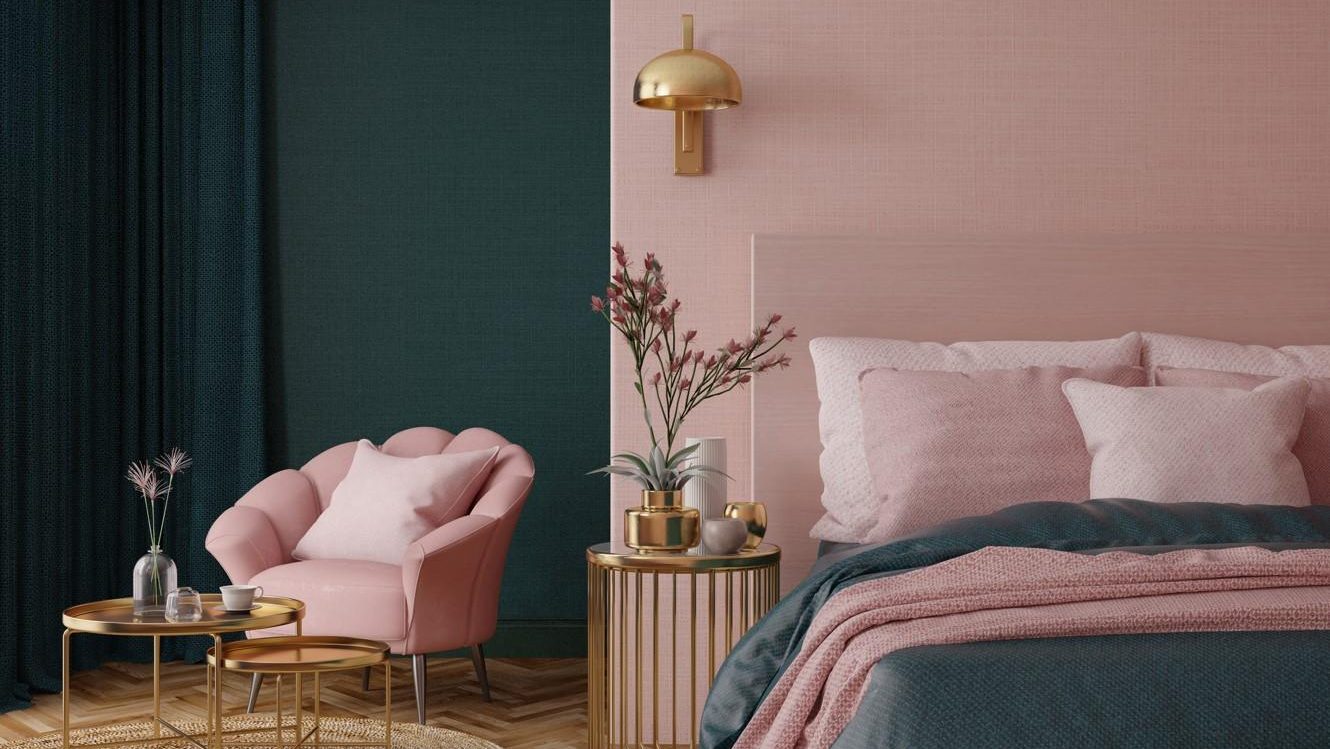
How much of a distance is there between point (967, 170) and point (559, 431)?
1902 mm

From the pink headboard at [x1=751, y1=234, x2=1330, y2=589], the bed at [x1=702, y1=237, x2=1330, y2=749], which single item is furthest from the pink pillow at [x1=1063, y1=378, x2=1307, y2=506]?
the pink headboard at [x1=751, y1=234, x2=1330, y2=589]

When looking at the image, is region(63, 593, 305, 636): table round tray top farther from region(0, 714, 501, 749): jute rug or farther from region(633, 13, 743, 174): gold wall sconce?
region(633, 13, 743, 174): gold wall sconce

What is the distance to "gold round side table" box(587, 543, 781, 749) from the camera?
115 inches

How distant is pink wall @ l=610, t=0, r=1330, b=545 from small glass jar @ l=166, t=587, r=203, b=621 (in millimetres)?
1128

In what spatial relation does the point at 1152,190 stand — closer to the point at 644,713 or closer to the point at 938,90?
the point at 938,90

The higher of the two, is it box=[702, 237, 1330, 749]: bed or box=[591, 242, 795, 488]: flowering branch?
box=[591, 242, 795, 488]: flowering branch

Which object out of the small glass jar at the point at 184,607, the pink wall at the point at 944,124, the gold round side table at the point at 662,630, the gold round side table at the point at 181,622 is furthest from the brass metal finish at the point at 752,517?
the small glass jar at the point at 184,607

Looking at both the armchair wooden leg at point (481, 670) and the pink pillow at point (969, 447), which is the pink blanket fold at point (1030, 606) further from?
the armchair wooden leg at point (481, 670)

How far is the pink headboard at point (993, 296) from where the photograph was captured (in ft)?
11.3

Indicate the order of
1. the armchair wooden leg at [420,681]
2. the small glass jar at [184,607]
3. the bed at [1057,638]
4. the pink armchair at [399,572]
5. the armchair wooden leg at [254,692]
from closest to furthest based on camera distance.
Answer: the bed at [1057,638], the small glass jar at [184,607], the pink armchair at [399,572], the armchair wooden leg at [420,681], the armchair wooden leg at [254,692]

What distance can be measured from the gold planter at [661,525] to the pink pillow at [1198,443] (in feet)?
2.97

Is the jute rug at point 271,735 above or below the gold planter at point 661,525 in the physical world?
below

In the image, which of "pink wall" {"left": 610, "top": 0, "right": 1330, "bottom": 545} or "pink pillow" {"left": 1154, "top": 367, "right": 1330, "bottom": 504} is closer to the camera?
"pink pillow" {"left": 1154, "top": 367, "right": 1330, "bottom": 504}

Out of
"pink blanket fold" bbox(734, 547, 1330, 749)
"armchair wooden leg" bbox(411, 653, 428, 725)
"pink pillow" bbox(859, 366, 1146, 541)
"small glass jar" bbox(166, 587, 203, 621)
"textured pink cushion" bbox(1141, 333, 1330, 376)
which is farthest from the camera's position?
"armchair wooden leg" bbox(411, 653, 428, 725)
